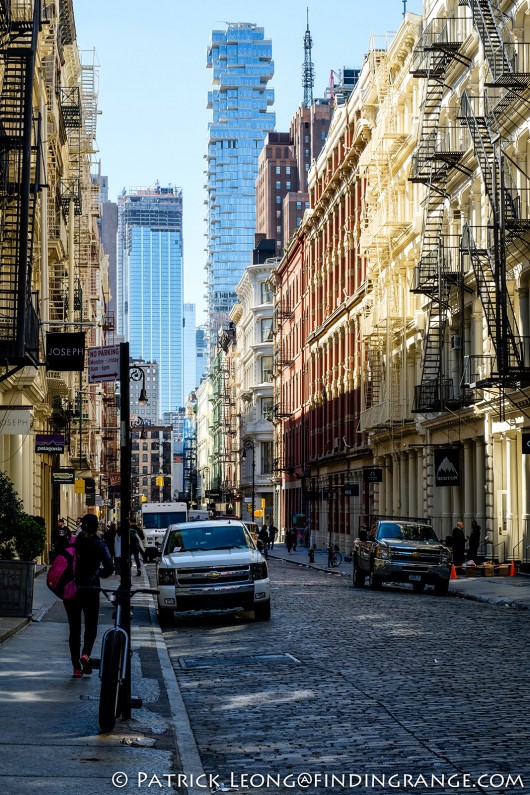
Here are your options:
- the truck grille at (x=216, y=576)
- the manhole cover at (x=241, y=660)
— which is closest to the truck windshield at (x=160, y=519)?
the truck grille at (x=216, y=576)

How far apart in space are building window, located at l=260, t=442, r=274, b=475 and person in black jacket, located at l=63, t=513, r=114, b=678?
331 ft

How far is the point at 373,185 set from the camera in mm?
59438

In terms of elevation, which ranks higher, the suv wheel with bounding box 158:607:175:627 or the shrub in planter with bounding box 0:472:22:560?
the shrub in planter with bounding box 0:472:22:560

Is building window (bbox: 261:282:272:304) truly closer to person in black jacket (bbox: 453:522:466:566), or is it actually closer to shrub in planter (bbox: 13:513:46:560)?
person in black jacket (bbox: 453:522:466:566)

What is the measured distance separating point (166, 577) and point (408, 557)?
33.1ft

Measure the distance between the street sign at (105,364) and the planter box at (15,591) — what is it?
Result: 29.1ft

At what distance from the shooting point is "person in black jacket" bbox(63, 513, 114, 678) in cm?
1427

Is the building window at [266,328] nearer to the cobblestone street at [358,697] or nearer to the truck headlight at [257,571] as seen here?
the cobblestone street at [358,697]

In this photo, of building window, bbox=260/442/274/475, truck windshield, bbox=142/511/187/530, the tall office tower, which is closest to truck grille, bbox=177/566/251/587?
truck windshield, bbox=142/511/187/530

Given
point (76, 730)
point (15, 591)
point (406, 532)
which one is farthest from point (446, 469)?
point (76, 730)

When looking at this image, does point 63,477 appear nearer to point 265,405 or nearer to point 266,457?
point 265,405

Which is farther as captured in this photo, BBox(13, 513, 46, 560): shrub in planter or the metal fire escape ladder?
the metal fire escape ladder

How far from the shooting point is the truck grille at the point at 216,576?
21.5 meters

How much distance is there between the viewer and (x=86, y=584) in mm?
14391
